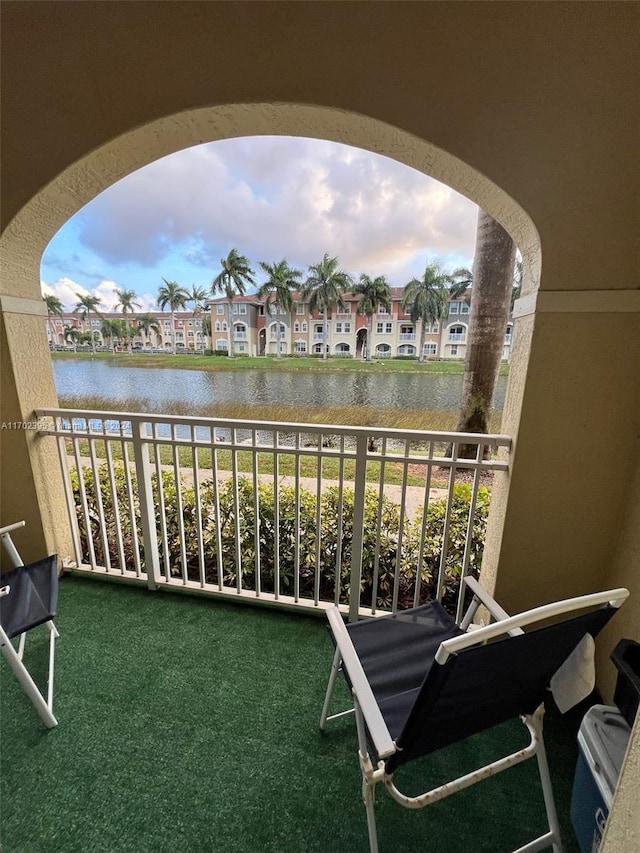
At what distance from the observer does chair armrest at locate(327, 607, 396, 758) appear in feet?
2.86

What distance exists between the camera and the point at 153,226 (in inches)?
113

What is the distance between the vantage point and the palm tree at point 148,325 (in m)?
2.41

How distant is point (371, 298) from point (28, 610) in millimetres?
2448

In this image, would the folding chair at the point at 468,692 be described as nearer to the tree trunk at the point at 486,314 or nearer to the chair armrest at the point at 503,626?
the chair armrest at the point at 503,626

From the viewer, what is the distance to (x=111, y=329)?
2.41 metres

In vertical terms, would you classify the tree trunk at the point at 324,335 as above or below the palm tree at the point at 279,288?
below

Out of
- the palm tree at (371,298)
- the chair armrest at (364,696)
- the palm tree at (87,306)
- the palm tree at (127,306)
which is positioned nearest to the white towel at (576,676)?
the chair armrest at (364,696)

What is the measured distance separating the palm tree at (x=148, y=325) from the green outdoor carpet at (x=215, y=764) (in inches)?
75.1

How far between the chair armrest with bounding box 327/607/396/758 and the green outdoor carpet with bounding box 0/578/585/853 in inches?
21.9

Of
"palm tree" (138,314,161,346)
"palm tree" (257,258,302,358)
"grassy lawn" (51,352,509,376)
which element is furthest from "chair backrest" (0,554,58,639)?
"palm tree" (257,258,302,358)

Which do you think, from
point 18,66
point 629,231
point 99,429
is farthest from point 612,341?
point 18,66

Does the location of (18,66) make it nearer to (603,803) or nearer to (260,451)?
(260,451)

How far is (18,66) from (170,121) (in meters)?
0.77

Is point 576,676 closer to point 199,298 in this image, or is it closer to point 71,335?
point 199,298
